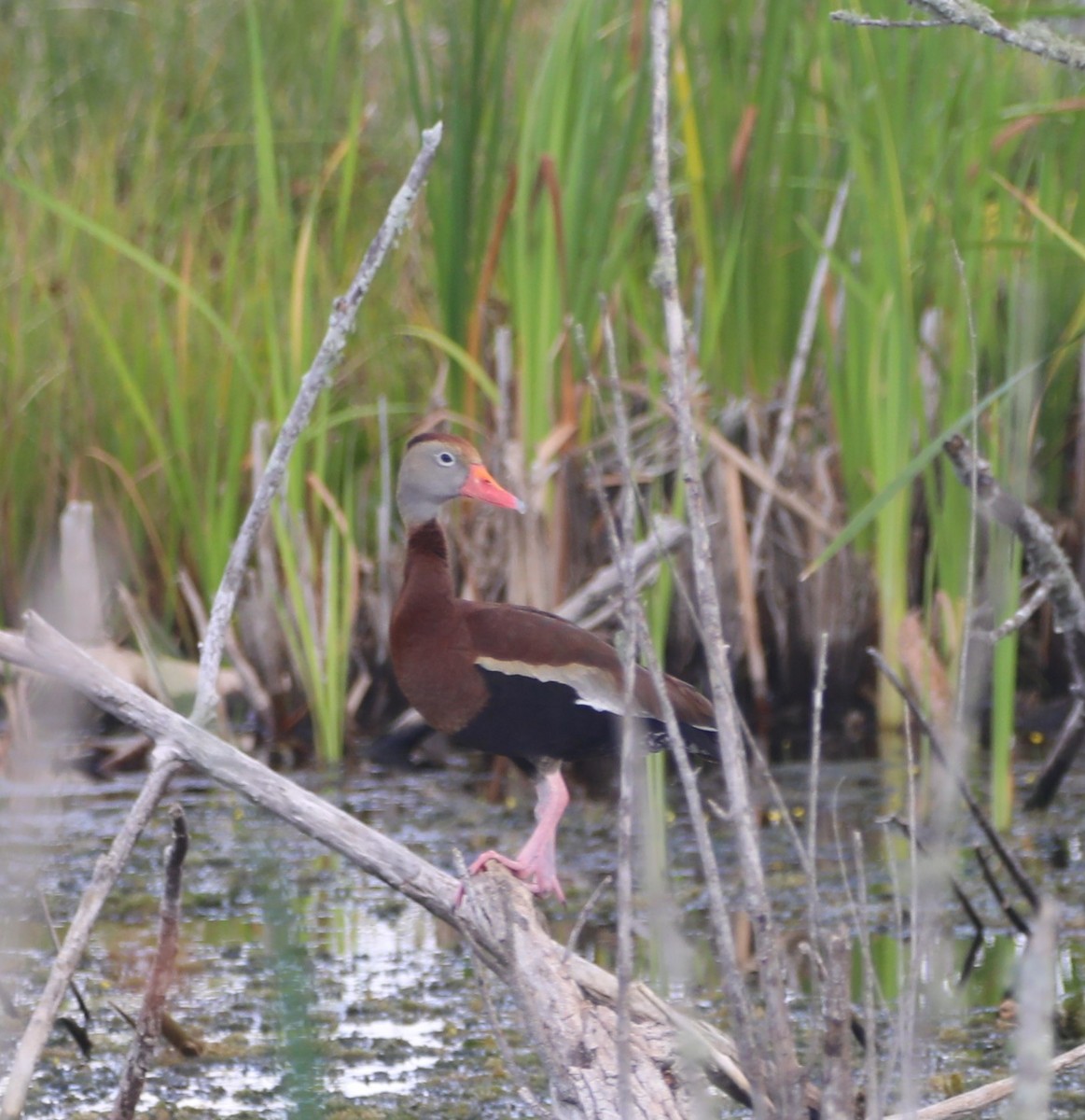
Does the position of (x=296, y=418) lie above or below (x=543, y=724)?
above

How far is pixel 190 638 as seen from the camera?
483cm

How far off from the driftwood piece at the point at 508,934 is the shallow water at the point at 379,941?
7 cm

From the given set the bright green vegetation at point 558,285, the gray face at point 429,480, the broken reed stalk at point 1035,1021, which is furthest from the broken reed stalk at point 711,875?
the bright green vegetation at point 558,285

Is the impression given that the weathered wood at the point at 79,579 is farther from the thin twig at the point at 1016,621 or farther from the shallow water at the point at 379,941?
the thin twig at the point at 1016,621

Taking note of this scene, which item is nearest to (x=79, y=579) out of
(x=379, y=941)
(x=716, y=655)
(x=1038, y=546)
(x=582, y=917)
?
(x=379, y=941)

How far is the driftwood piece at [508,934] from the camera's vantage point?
188cm

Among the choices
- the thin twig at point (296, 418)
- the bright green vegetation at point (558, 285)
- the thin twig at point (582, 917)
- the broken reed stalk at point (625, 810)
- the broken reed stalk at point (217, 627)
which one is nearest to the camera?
the broken reed stalk at point (625, 810)

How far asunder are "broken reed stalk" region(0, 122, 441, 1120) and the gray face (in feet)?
1.76

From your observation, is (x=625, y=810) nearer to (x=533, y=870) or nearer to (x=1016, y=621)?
(x=533, y=870)

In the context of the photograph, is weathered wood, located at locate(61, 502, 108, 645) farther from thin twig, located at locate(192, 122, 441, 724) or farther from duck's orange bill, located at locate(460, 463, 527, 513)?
thin twig, located at locate(192, 122, 441, 724)

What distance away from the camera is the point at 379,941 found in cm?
334

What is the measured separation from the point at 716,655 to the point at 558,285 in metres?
2.59

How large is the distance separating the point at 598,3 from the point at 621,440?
244 centimetres

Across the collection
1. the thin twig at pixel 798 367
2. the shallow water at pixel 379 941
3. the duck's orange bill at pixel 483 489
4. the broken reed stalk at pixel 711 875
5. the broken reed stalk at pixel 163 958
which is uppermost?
the thin twig at pixel 798 367
